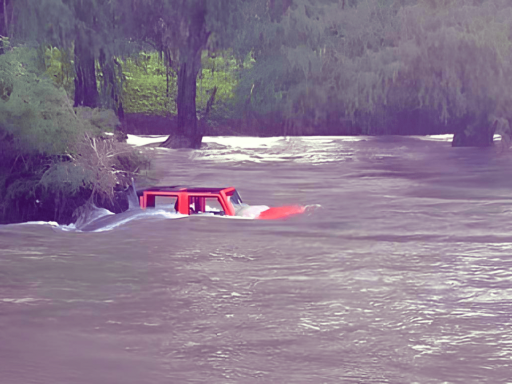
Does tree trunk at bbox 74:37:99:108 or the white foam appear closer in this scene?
tree trunk at bbox 74:37:99:108

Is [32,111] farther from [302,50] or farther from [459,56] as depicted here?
[302,50]

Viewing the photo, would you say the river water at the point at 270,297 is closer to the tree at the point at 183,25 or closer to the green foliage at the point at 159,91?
the tree at the point at 183,25

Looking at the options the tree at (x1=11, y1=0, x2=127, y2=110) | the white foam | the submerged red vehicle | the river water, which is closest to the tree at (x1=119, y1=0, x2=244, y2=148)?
the tree at (x1=11, y1=0, x2=127, y2=110)

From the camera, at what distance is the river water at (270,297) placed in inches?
401

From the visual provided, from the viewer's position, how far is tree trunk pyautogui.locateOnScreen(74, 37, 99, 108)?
3378 cm

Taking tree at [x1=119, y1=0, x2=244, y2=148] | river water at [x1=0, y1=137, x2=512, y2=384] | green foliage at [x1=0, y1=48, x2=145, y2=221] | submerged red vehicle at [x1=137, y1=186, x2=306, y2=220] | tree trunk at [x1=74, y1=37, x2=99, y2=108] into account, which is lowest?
river water at [x1=0, y1=137, x2=512, y2=384]

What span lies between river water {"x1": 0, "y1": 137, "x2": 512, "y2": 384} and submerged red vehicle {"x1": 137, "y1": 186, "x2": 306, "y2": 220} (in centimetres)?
54

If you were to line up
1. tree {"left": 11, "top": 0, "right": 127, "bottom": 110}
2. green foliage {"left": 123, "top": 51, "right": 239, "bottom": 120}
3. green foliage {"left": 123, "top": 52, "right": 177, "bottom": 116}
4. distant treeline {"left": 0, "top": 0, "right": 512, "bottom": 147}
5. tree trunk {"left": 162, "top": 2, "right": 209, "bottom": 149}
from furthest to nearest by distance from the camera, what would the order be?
1. green foliage {"left": 123, "top": 52, "right": 177, "bottom": 116}
2. green foliage {"left": 123, "top": 51, "right": 239, "bottom": 120}
3. tree trunk {"left": 162, "top": 2, "right": 209, "bottom": 149}
4. distant treeline {"left": 0, "top": 0, "right": 512, "bottom": 147}
5. tree {"left": 11, "top": 0, "right": 127, "bottom": 110}

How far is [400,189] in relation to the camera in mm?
29828

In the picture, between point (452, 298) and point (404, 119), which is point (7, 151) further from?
point (404, 119)

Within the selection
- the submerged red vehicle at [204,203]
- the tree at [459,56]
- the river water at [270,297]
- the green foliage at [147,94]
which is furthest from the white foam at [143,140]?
the river water at [270,297]

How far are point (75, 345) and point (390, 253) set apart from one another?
766 cm

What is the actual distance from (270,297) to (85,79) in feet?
72.2

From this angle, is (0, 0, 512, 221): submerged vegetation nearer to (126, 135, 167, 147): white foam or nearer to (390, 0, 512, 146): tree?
(390, 0, 512, 146): tree
